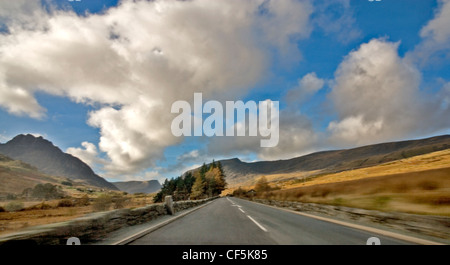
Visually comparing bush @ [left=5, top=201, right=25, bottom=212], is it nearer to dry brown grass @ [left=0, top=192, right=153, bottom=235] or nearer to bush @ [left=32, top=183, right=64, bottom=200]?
dry brown grass @ [left=0, top=192, right=153, bottom=235]

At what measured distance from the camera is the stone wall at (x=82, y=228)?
413 cm

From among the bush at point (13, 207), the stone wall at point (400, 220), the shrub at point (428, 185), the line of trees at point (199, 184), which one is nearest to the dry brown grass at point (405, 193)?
the shrub at point (428, 185)

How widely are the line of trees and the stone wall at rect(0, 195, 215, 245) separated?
57.3m

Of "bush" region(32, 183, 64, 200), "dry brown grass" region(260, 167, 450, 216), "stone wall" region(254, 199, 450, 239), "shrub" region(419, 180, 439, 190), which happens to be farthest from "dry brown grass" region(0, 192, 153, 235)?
"bush" region(32, 183, 64, 200)

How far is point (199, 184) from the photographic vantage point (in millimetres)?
68000

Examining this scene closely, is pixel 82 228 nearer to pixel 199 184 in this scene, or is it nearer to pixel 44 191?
pixel 199 184

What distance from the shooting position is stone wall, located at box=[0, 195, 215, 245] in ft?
13.6

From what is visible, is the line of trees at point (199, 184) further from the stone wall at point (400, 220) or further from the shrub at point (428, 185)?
the shrub at point (428, 185)

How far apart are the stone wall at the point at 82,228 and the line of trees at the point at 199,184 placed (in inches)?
2255

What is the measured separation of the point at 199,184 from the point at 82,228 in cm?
6406
